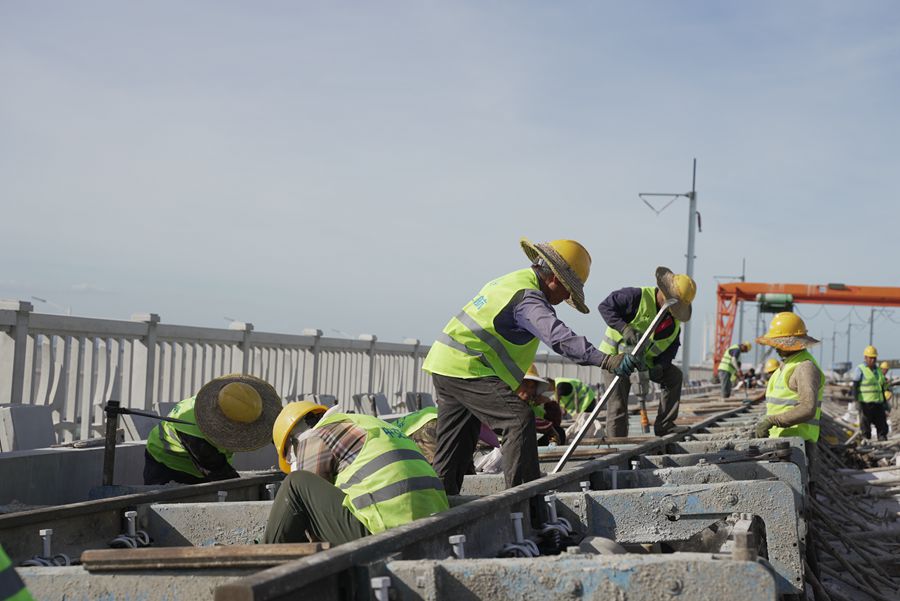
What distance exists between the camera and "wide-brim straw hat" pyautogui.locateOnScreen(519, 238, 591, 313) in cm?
655

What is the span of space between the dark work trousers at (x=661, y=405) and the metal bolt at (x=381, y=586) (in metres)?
7.33

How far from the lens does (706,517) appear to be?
4.83 meters

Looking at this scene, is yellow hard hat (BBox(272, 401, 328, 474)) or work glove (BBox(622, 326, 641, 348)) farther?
work glove (BBox(622, 326, 641, 348))

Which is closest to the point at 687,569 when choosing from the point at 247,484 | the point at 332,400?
the point at 247,484

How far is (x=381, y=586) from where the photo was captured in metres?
3.12

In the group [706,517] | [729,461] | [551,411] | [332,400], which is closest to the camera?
[706,517]

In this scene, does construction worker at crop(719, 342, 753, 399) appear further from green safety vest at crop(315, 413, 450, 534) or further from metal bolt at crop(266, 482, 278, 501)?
green safety vest at crop(315, 413, 450, 534)

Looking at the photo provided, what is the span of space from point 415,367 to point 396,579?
15457mm

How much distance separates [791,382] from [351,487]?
5.85m

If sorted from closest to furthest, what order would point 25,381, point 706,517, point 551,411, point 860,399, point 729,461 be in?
point 706,517, point 729,461, point 25,381, point 551,411, point 860,399

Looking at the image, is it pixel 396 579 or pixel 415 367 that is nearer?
pixel 396 579

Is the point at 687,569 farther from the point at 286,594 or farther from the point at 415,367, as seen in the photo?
the point at 415,367

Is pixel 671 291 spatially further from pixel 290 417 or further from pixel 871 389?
pixel 871 389

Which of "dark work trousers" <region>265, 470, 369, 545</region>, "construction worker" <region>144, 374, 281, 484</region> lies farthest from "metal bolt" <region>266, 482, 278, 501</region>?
"dark work trousers" <region>265, 470, 369, 545</region>
